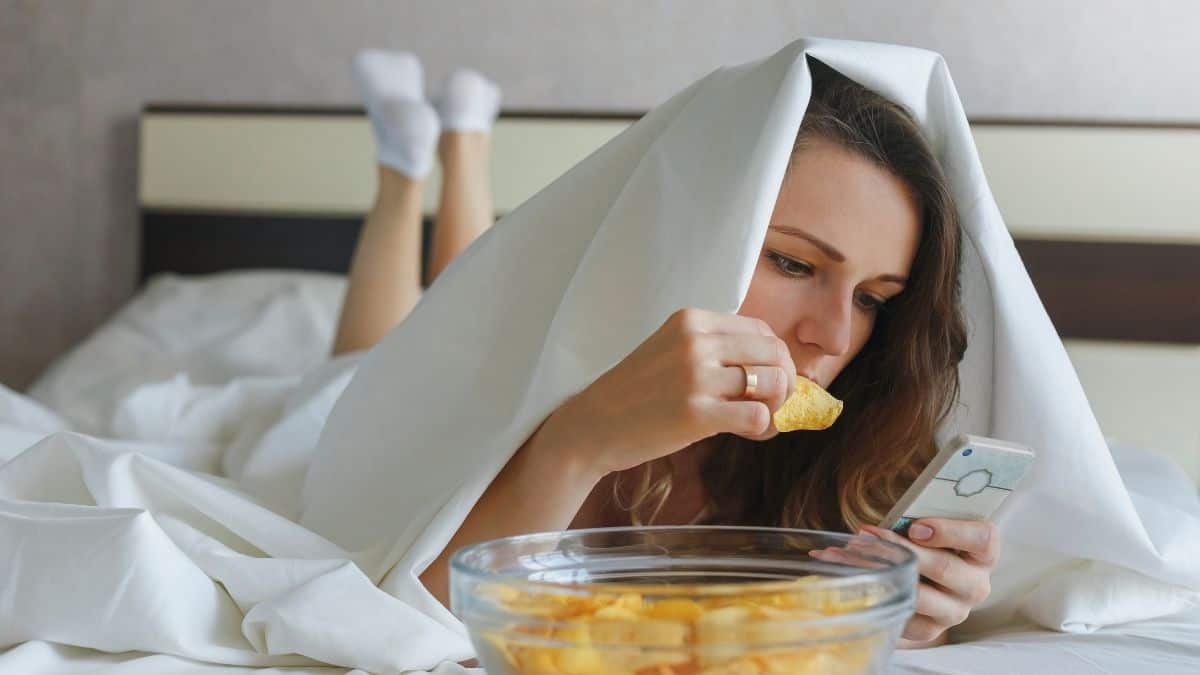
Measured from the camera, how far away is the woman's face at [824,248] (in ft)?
3.59

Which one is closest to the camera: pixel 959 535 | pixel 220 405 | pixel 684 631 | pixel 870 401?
pixel 684 631

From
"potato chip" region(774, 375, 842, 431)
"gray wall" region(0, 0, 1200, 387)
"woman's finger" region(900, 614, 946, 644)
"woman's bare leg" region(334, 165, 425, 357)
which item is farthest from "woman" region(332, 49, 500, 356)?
"woman's finger" region(900, 614, 946, 644)

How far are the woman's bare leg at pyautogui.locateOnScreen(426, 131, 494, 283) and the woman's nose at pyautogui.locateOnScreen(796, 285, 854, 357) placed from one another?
1.29 metres

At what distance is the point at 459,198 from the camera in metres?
2.36

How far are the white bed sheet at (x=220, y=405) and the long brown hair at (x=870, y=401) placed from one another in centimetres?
22

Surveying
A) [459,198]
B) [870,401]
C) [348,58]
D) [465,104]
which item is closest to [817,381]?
[870,401]

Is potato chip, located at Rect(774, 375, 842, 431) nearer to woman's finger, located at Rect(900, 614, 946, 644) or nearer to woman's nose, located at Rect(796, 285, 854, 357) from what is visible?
woman's nose, located at Rect(796, 285, 854, 357)

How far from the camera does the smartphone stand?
0.80 metres

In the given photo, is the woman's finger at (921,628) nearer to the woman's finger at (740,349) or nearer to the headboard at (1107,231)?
the woman's finger at (740,349)

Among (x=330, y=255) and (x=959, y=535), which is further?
(x=330, y=255)

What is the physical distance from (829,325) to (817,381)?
80 millimetres

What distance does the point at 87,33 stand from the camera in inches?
120

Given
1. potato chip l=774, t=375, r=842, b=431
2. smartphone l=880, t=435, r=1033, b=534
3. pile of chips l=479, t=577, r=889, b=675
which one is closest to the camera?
pile of chips l=479, t=577, r=889, b=675

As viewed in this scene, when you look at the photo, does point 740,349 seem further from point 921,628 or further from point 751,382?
point 921,628
